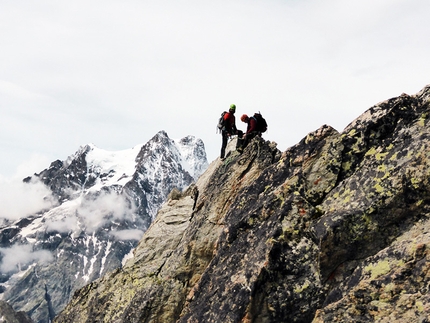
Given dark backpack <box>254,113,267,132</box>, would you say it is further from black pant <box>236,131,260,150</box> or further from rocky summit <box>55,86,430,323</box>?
rocky summit <box>55,86,430,323</box>

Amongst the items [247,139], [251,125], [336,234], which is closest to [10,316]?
[247,139]

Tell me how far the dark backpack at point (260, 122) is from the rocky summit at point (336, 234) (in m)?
7.92

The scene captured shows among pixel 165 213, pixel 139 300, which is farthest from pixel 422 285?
pixel 165 213

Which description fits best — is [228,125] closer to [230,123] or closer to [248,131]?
[230,123]

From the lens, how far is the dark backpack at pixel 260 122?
27.5 metres

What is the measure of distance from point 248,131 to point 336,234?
46.2ft

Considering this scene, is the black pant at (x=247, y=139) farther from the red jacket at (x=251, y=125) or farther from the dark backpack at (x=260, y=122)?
the dark backpack at (x=260, y=122)

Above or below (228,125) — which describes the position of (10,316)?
below

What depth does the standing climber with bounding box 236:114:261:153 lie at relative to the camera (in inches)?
1070

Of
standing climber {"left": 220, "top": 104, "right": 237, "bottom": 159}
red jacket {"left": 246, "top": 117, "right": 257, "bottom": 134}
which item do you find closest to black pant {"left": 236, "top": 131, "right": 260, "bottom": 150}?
red jacket {"left": 246, "top": 117, "right": 257, "bottom": 134}

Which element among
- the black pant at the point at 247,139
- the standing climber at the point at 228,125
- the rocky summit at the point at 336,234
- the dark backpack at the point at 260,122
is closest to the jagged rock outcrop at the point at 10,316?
the standing climber at the point at 228,125

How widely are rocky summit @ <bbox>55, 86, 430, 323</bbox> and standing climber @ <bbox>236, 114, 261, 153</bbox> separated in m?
7.32

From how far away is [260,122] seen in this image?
2769 cm

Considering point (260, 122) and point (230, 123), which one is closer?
point (260, 122)
